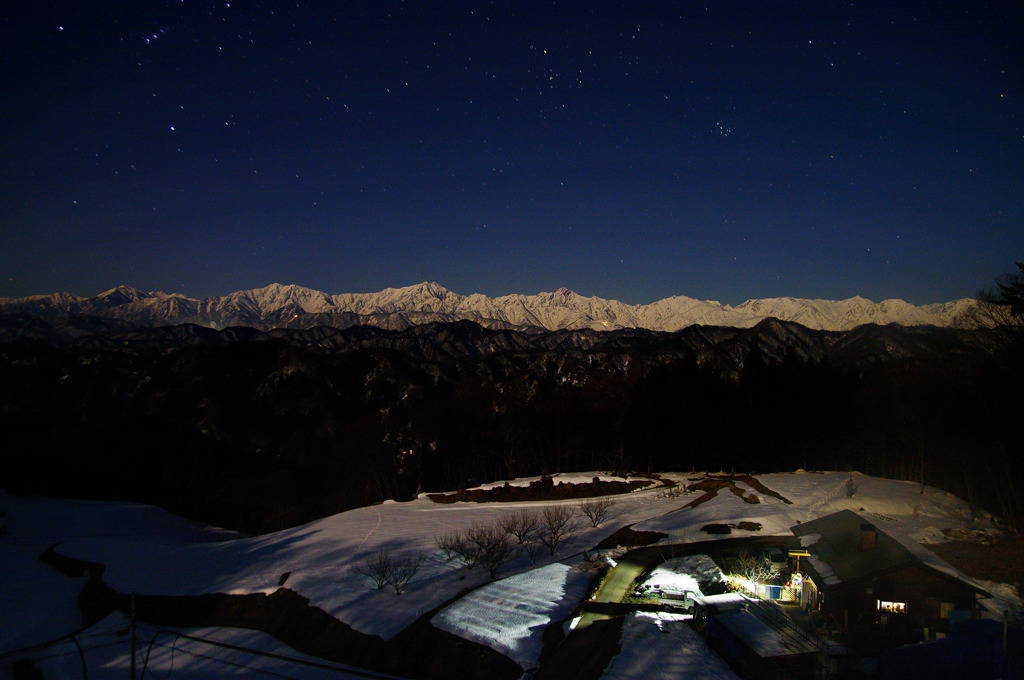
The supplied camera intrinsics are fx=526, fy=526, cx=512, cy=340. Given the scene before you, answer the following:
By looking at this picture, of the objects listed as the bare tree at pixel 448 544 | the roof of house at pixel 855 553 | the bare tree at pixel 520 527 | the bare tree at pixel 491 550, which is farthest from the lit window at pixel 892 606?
the bare tree at pixel 448 544

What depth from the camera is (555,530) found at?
108 feet

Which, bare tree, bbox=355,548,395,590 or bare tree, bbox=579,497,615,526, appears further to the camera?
bare tree, bbox=579,497,615,526

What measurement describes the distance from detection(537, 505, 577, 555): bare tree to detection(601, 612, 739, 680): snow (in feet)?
36.2

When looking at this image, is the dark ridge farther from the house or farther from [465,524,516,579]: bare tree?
the house

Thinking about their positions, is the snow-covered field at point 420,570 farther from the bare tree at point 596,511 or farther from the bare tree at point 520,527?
the bare tree at point 520,527

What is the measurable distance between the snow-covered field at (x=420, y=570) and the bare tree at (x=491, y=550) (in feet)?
1.86

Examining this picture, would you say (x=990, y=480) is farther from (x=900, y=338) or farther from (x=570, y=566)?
(x=900, y=338)

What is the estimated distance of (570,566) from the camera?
2798 cm

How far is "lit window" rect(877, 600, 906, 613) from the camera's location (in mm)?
21047

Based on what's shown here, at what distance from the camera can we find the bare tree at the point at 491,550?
28.5m

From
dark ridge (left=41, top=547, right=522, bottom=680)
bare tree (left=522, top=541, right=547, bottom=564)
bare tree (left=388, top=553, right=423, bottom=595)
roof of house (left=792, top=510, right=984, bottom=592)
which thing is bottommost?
dark ridge (left=41, top=547, right=522, bottom=680)

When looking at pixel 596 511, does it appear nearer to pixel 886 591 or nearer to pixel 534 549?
pixel 534 549

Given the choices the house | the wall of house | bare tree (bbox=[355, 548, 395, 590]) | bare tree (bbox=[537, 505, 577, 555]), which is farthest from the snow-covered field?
the wall of house

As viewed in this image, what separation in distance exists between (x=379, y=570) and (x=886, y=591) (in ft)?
78.3
